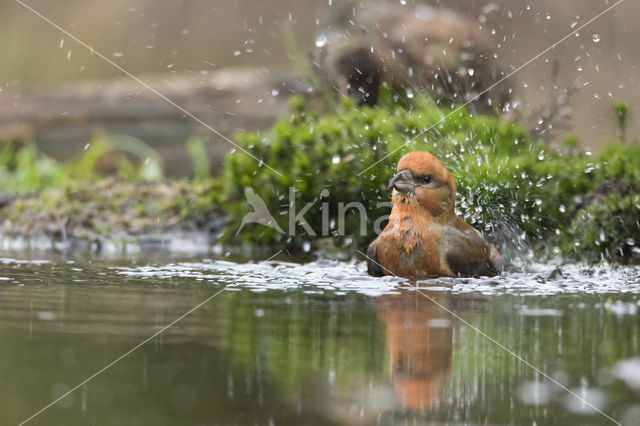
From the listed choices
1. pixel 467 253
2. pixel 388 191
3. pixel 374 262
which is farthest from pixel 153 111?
pixel 467 253

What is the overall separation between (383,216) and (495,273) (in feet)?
4.52

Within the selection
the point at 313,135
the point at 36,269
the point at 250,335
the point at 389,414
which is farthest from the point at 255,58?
the point at 389,414

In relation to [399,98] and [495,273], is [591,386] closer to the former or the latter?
[495,273]

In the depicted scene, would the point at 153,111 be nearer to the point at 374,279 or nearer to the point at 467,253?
the point at 374,279

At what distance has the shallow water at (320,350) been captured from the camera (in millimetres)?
1955

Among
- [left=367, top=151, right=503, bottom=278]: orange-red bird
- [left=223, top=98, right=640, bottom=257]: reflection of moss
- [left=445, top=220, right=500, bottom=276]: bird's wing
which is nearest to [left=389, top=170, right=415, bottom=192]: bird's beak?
[left=367, top=151, right=503, bottom=278]: orange-red bird

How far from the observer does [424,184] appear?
175 inches

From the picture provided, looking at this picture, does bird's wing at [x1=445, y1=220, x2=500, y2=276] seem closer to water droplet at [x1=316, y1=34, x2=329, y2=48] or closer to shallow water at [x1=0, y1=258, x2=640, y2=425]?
shallow water at [x1=0, y1=258, x2=640, y2=425]

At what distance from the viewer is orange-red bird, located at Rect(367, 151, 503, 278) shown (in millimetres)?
4301

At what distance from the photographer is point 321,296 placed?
391 centimetres

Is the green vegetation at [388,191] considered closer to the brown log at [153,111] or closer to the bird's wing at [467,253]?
the bird's wing at [467,253]

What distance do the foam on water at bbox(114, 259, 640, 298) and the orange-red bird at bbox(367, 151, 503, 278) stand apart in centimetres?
7

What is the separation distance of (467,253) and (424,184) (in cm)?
44

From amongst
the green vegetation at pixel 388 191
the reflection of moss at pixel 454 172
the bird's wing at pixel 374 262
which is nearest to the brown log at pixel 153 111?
the green vegetation at pixel 388 191
